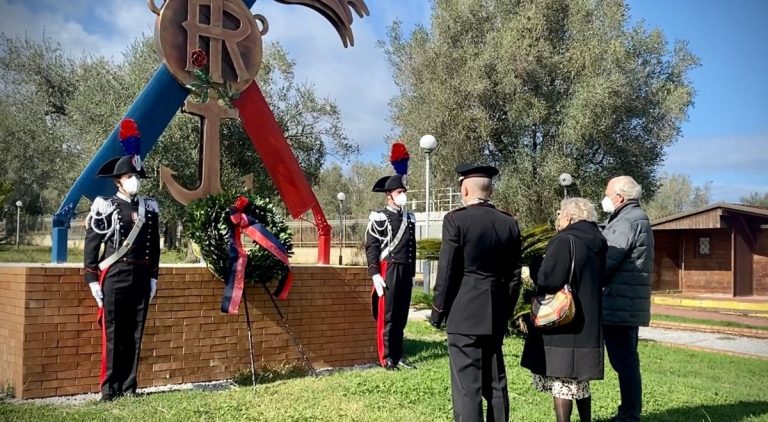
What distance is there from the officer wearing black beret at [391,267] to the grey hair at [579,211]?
2.50m

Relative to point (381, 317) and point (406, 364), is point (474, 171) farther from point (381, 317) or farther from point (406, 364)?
point (406, 364)

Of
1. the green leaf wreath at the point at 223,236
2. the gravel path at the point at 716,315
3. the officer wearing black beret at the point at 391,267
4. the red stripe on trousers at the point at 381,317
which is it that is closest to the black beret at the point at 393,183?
the officer wearing black beret at the point at 391,267

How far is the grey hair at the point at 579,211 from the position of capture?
4.25 m

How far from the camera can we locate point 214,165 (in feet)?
20.8

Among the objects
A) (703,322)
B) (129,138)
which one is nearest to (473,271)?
(129,138)

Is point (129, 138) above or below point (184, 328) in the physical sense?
above

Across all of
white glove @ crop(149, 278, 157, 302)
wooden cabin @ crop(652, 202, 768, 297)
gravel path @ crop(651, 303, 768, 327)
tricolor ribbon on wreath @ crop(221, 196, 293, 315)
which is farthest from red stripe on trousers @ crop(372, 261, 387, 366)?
wooden cabin @ crop(652, 202, 768, 297)

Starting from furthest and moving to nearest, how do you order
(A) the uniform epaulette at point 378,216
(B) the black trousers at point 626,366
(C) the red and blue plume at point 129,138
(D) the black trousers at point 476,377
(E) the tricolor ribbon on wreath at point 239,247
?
1. (A) the uniform epaulette at point 378,216
2. (E) the tricolor ribbon on wreath at point 239,247
3. (C) the red and blue plume at point 129,138
4. (B) the black trousers at point 626,366
5. (D) the black trousers at point 476,377

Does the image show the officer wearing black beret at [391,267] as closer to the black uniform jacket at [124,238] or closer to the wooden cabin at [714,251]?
the black uniform jacket at [124,238]

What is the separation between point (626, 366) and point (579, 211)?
1223 millimetres

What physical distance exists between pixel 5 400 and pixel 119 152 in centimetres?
223

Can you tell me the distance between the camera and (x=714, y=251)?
63.5 ft

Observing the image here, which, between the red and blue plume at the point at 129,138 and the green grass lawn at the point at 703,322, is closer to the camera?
the red and blue plume at the point at 129,138

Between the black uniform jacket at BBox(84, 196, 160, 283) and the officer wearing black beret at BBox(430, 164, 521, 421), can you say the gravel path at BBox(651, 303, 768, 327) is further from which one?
the black uniform jacket at BBox(84, 196, 160, 283)
